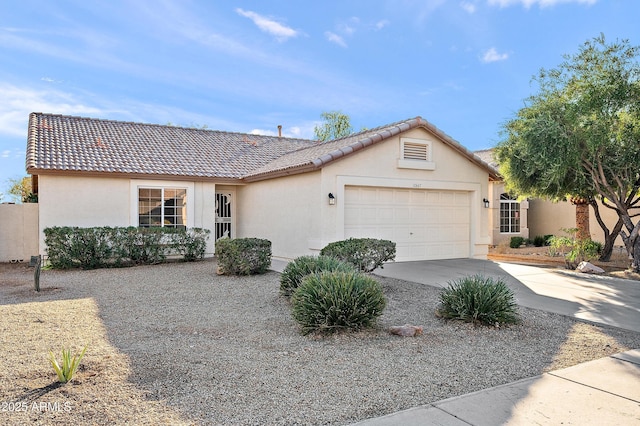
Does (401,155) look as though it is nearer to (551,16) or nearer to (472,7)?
(472,7)

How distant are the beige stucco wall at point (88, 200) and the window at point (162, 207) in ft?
0.93

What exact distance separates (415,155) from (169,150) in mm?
9377

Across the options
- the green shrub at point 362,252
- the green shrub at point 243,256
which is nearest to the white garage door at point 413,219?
the green shrub at point 243,256

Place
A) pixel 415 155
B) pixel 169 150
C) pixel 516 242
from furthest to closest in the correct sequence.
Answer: pixel 516 242 → pixel 169 150 → pixel 415 155

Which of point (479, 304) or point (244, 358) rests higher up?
point (479, 304)

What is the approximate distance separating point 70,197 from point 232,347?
11.3m

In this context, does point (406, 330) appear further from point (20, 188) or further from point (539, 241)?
point (20, 188)

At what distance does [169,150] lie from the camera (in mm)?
17812

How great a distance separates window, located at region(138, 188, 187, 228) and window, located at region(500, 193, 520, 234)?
15.4m

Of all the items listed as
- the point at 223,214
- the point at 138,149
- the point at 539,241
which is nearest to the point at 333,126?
the point at 539,241

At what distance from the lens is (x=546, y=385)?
15.4 ft

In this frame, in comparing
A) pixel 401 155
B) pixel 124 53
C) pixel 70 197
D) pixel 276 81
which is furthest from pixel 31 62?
pixel 401 155

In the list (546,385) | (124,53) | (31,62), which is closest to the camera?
(546,385)

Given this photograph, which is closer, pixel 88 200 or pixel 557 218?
pixel 88 200
